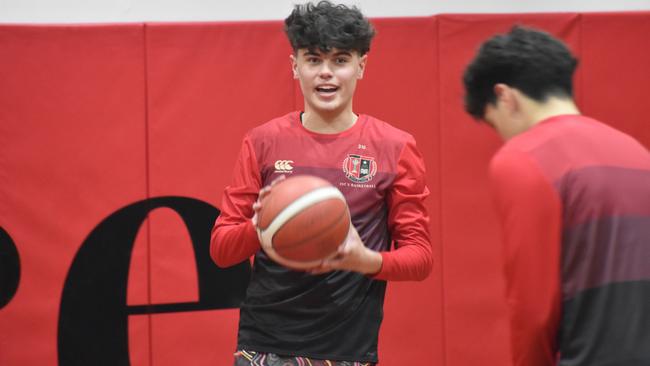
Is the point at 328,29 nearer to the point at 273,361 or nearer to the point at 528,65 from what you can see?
the point at 528,65

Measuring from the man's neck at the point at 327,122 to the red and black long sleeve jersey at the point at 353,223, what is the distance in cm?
3

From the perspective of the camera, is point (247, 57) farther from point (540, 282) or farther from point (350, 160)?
point (540, 282)

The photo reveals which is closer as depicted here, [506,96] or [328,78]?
[506,96]

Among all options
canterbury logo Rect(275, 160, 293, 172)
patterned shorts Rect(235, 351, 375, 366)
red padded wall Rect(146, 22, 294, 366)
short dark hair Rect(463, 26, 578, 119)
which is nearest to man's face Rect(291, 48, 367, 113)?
canterbury logo Rect(275, 160, 293, 172)

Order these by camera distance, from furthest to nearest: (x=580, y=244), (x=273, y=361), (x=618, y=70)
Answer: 1. (x=618, y=70)
2. (x=273, y=361)
3. (x=580, y=244)

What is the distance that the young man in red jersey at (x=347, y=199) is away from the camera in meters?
2.38

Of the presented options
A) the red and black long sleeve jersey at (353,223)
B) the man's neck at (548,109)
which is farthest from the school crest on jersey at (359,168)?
the man's neck at (548,109)

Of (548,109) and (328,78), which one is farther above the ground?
(328,78)

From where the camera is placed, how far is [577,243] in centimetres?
167

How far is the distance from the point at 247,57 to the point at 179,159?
2.14 ft

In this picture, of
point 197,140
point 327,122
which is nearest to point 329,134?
point 327,122

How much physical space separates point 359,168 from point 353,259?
37cm

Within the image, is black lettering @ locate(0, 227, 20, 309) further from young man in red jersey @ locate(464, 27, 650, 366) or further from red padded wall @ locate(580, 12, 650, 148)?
red padded wall @ locate(580, 12, 650, 148)

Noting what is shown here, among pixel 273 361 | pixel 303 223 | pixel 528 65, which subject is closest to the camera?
pixel 528 65
